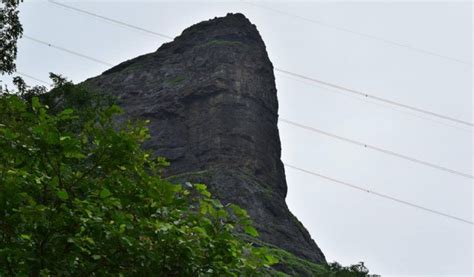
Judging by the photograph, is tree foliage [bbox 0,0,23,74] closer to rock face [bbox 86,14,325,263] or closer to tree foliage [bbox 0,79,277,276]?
tree foliage [bbox 0,79,277,276]

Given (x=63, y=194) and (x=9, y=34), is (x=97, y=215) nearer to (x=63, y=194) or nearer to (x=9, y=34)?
(x=63, y=194)

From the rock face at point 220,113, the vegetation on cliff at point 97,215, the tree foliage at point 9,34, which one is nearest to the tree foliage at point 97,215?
the vegetation on cliff at point 97,215

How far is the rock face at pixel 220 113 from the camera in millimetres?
99750

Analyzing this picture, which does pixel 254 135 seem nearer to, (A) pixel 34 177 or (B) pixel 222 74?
(B) pixel 222 74

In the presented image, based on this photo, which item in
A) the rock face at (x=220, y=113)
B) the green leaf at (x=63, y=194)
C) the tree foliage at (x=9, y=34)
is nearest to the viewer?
the green leaf at (x=63, y=194)

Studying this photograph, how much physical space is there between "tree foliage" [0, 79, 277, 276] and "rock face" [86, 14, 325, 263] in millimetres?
86398

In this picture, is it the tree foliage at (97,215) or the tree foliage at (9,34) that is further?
the tree foliage at (9,34)

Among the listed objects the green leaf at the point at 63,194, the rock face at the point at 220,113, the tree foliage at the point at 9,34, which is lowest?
the green leaf at the point at 63,194

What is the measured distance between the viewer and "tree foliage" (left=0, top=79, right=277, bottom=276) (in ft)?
20.4

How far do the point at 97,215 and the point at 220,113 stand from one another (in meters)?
111

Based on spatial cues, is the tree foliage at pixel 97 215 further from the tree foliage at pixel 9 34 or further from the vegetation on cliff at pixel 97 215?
the tree foliage at pixel 9 34

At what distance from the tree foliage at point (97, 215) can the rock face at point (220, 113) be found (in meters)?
86.4

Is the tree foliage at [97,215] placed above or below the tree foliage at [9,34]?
below

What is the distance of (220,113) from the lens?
4624 inches
